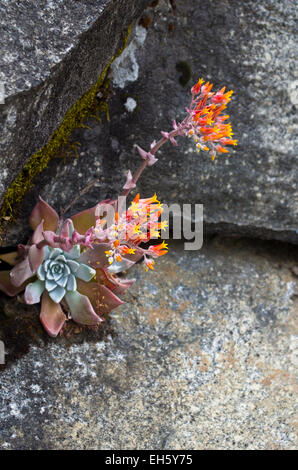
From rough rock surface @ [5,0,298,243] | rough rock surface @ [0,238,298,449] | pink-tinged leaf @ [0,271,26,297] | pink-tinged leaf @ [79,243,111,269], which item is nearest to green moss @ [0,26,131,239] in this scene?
rough rock surface @ [5,0,298,243]

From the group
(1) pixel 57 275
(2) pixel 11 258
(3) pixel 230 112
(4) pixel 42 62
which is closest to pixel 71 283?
(1) pixel 57 275

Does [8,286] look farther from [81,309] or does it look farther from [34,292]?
[81,309]

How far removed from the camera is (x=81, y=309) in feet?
7.73

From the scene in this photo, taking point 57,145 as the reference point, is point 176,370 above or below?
below

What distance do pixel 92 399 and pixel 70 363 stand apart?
18 centimetres

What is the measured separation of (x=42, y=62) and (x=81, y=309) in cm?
99

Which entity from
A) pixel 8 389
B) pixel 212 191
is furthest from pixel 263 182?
pixel 8 389

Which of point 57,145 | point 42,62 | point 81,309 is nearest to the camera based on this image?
point 42,62

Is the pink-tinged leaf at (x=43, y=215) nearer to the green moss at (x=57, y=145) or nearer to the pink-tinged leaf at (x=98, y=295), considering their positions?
the green moss at (x=57, y=145)

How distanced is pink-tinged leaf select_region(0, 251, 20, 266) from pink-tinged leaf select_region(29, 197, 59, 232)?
15cm

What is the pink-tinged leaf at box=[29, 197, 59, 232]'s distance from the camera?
237cm

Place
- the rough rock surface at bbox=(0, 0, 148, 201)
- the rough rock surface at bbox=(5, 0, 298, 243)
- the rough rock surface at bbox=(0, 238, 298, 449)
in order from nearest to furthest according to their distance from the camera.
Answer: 1. the rough rock surface at bbox=(0, 0, 148, 201)
2. the rough rock surface at bbox=(0, 238, 298, 449)
3. the rough rock surface at bbox=(5, 0, 298, 243)

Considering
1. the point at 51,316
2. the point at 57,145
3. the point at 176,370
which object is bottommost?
the point at 176,370

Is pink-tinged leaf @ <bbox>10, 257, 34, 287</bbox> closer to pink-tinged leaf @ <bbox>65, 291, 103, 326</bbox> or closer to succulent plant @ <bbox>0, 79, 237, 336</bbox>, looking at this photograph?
succulent plant @ <bbox>0, 79, 237, 336</bbox>
